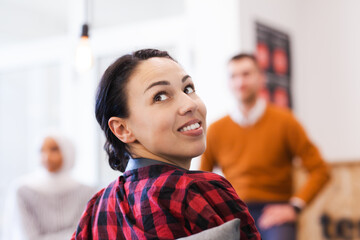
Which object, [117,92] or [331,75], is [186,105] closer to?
[117,92]

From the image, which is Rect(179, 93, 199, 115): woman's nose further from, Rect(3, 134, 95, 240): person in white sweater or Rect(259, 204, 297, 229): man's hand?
Rect(3, 134, 95, 240): person in white sweater

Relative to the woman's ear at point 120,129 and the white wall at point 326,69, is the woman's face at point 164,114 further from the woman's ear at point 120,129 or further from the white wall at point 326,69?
the white wall at point 326,69

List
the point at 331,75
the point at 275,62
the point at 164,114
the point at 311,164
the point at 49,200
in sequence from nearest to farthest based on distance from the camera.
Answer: the point at 164,114 < the point at 311,164 < the point at 49,200 < the point at 275,62 < the point at 331,75

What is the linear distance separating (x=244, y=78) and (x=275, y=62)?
5.35 ft

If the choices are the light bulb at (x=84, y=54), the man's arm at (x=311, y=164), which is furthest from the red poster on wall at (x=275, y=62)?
the light bulb at (x=84, y=54)

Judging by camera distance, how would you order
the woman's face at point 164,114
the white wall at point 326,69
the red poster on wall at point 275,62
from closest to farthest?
1. the woman's face at point 164,114
2. the red poster on wall at point 275,62
3. the white wall at point 326,69

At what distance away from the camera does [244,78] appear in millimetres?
2756

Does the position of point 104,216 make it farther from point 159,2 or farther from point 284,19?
point 284,19

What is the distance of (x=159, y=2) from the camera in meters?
4.06

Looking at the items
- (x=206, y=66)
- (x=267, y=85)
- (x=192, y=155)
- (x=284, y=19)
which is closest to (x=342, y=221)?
(x=267, y=85)

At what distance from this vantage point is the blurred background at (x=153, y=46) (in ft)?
12.7

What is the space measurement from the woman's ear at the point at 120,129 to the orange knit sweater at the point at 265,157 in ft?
5.10

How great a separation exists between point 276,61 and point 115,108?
3.36 m

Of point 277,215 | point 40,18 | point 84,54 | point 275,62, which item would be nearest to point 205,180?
point 84,54
